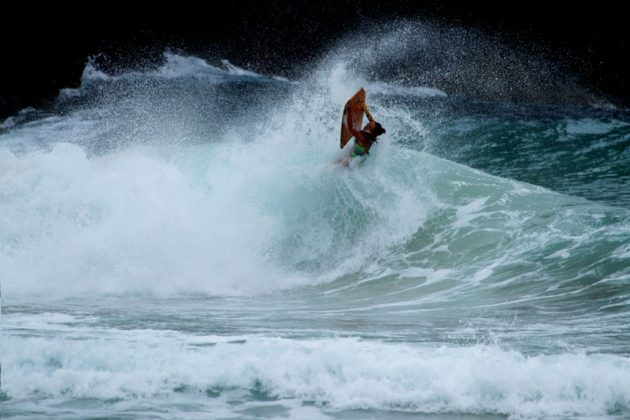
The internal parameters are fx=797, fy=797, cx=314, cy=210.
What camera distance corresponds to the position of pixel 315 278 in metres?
10.5

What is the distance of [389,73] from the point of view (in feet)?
95.4

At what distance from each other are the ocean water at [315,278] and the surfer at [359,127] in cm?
35

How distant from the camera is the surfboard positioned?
11445mm

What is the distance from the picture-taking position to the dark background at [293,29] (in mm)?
28359

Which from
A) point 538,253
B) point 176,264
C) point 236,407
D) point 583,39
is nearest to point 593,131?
point 583,39

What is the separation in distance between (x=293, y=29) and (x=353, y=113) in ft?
62.5

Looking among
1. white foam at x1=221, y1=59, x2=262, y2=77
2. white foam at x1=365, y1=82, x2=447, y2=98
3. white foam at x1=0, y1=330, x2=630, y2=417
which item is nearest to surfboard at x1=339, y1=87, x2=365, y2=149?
white foam at x1=0, y1=330, x2=630, y2=417

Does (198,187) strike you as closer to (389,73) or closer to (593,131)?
(593,131)

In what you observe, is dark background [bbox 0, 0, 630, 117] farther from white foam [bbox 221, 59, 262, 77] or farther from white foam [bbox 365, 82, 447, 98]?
white foam [bbox 365, 82, 447, 98]

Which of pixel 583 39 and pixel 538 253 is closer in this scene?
pixel 538 253

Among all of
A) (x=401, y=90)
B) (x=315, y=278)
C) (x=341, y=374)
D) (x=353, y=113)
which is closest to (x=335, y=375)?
(x=341, y=374)

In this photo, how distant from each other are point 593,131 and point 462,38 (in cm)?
901

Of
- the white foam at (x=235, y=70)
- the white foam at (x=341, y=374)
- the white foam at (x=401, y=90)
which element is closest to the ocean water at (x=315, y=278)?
the white foam at (x=341, y=374)

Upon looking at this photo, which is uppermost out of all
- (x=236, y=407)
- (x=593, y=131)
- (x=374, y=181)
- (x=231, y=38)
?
(x=231, y=38)
